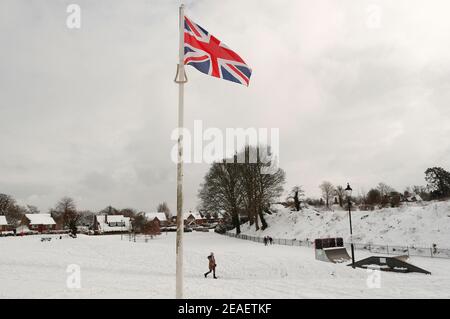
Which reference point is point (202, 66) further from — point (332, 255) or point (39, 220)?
point (39, 220)

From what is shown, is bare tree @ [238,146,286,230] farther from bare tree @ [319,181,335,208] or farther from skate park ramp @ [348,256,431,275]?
bare tree @ [319,181,335,208]

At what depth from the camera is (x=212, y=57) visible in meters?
10.6

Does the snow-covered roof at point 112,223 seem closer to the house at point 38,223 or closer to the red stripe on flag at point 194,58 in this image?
the house at point 38,223

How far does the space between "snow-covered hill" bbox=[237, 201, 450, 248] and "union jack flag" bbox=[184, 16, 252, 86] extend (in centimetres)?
3070

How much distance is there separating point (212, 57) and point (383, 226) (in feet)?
125

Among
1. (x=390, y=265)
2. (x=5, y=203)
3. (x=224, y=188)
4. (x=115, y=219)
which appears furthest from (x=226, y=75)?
(x=5, y=203)

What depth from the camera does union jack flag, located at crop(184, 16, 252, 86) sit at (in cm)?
1030

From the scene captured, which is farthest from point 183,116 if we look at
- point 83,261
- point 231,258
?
point 83,261

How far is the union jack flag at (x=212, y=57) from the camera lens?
1030 cm

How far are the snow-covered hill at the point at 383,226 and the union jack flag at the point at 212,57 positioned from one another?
30.7 meters

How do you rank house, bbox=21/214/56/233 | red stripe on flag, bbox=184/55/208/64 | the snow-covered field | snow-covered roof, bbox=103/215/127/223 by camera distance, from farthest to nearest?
snow-covered roof, bbox=103/215/127/223 < house, bbox=21/214/56/233 < the snow-covered field < red stripe on flag, bbox=184/55/208/64

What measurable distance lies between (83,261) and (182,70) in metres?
23.7

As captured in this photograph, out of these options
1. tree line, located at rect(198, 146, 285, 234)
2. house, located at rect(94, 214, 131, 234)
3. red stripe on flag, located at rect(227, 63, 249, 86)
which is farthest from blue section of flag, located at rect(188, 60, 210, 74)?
house, located at rect(94, 214, 131, 234)
